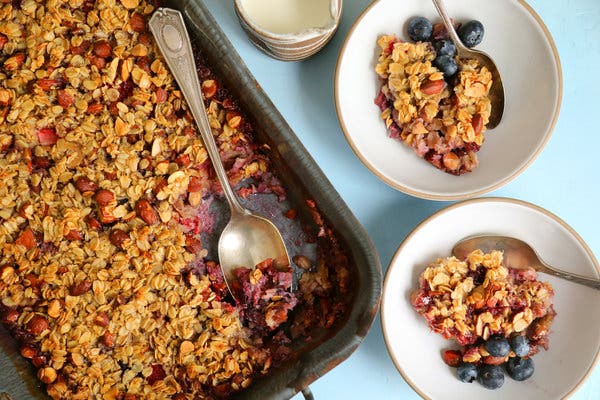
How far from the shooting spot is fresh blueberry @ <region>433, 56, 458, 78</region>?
4.89 feet

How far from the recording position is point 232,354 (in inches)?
56.9

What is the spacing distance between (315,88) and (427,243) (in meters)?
0.52

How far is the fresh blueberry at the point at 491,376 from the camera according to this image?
1487 millimetres

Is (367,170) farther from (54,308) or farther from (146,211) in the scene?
(54,308)

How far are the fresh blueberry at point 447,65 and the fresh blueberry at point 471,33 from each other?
62mm

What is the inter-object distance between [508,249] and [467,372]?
13.3 inches

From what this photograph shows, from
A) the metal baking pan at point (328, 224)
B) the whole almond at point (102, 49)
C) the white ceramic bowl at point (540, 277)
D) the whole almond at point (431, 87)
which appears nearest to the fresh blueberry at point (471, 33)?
the whole almond at point (431, 87)

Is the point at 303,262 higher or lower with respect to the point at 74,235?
lower

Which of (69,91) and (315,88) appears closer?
(69,91)

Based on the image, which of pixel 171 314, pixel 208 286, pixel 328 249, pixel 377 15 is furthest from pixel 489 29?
pixel 171 314

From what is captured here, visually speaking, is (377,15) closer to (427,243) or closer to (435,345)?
(427,243)

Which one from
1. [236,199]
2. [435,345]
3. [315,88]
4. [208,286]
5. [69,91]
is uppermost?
[69,91]

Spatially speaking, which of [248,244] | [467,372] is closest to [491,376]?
[467,372]

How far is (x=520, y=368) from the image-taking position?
1501mm
